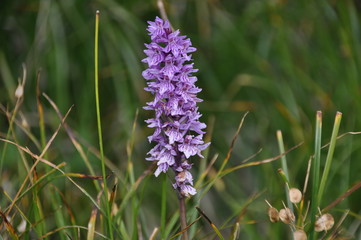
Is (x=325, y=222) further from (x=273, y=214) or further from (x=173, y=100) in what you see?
(x=173, y=100)

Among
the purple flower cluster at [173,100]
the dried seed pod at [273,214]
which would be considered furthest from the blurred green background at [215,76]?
the purple flower cluster at [173,100]

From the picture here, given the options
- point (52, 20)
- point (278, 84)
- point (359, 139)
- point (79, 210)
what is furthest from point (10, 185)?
point (359, 139)

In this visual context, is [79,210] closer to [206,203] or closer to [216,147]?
→ [206,203]

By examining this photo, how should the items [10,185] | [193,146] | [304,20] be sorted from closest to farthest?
[193,146], [10,185], [304,20]

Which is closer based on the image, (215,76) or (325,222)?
(325,222)

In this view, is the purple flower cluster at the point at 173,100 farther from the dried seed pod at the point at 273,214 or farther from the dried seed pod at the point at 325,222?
the dried seed pod at the point at 325,222

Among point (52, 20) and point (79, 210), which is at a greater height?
point (52, 20)

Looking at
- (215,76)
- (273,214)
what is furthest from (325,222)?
(215,76)
